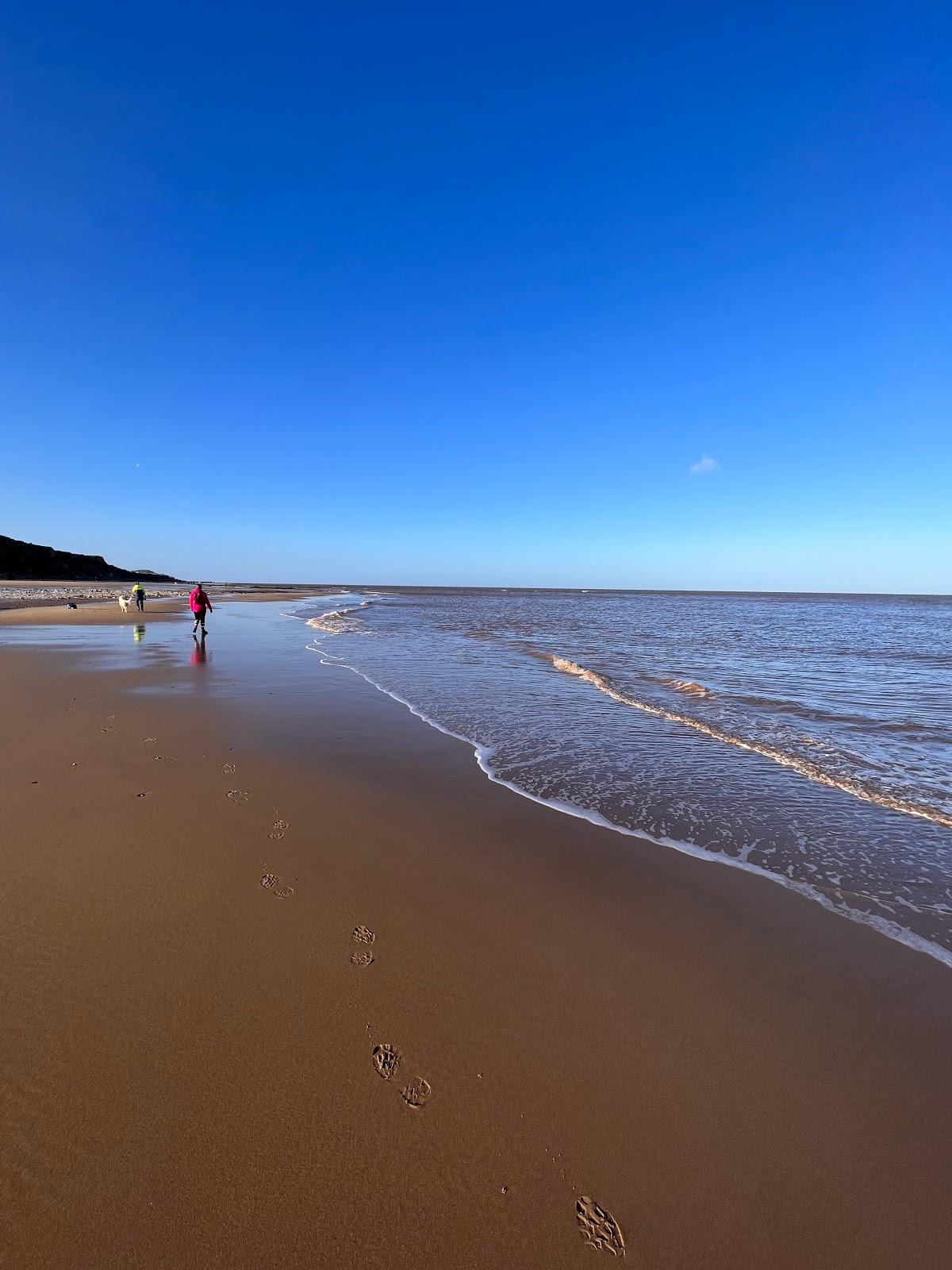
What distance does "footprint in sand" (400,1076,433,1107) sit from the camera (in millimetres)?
2293

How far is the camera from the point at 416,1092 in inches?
92.1

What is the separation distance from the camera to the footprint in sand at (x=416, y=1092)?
2.29 meters

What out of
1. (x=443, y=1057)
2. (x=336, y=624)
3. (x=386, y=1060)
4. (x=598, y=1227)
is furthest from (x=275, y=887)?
(x=336, y=624)

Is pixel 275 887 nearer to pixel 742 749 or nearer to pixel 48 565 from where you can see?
pixel 742 749

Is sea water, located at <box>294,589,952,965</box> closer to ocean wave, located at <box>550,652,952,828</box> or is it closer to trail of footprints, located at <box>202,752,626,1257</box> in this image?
ocean wave, located at <box>550,652,952,828</box>

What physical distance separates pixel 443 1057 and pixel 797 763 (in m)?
6.43

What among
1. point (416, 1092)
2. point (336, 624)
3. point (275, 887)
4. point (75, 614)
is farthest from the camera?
point (75, 614)

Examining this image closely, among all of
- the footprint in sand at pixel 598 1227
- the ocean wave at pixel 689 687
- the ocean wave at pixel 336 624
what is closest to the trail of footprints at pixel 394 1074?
the footprint in sand at pixel 598 1227

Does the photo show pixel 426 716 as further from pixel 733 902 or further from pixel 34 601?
pixel 34 601

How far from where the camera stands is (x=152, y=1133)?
2100 millimetres

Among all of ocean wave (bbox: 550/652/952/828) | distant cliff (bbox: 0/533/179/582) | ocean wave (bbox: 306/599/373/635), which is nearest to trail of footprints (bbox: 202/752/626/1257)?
ocean wave (bbox: 550/652/952/828)

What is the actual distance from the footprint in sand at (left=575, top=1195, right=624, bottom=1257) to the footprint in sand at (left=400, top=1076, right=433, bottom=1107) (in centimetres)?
66

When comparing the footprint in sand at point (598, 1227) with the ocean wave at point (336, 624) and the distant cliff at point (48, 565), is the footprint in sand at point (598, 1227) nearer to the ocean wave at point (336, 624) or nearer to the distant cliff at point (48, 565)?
the ocean wave at point (336, 624)

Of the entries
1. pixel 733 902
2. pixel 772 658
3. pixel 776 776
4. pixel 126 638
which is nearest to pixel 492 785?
pixel 733 902
